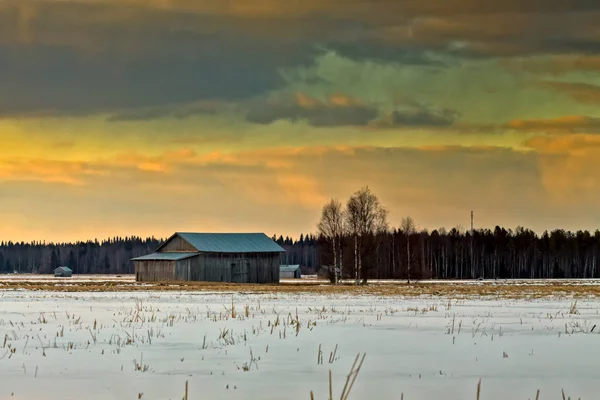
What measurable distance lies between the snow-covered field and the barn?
60728 mm

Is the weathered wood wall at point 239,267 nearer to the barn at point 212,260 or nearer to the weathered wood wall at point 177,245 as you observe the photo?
the barn at point 212,260

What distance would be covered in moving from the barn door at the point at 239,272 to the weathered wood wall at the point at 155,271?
6.24 m

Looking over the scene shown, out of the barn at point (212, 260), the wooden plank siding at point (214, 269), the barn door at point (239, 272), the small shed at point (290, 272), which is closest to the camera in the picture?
the wooden plank siding at point (214, 269)

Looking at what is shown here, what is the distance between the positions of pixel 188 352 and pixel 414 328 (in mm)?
7335

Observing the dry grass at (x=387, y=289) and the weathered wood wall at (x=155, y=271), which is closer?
the dry grass at (x=387, y=289)

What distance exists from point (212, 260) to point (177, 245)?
191 inches

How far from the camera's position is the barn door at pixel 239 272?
281 ft

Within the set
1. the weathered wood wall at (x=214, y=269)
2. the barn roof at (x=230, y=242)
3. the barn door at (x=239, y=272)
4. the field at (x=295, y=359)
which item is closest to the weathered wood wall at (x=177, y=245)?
the barn roof at (x=230, y=242)

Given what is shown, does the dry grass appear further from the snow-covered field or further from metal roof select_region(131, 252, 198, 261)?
the snow-covered field

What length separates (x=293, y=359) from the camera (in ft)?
45.0

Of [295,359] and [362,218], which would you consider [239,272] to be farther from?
[295,359]

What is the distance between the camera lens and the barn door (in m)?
85.6

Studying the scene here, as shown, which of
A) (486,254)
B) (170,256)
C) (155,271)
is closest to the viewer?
(155,271)

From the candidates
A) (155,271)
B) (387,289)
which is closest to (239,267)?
(155,271)
